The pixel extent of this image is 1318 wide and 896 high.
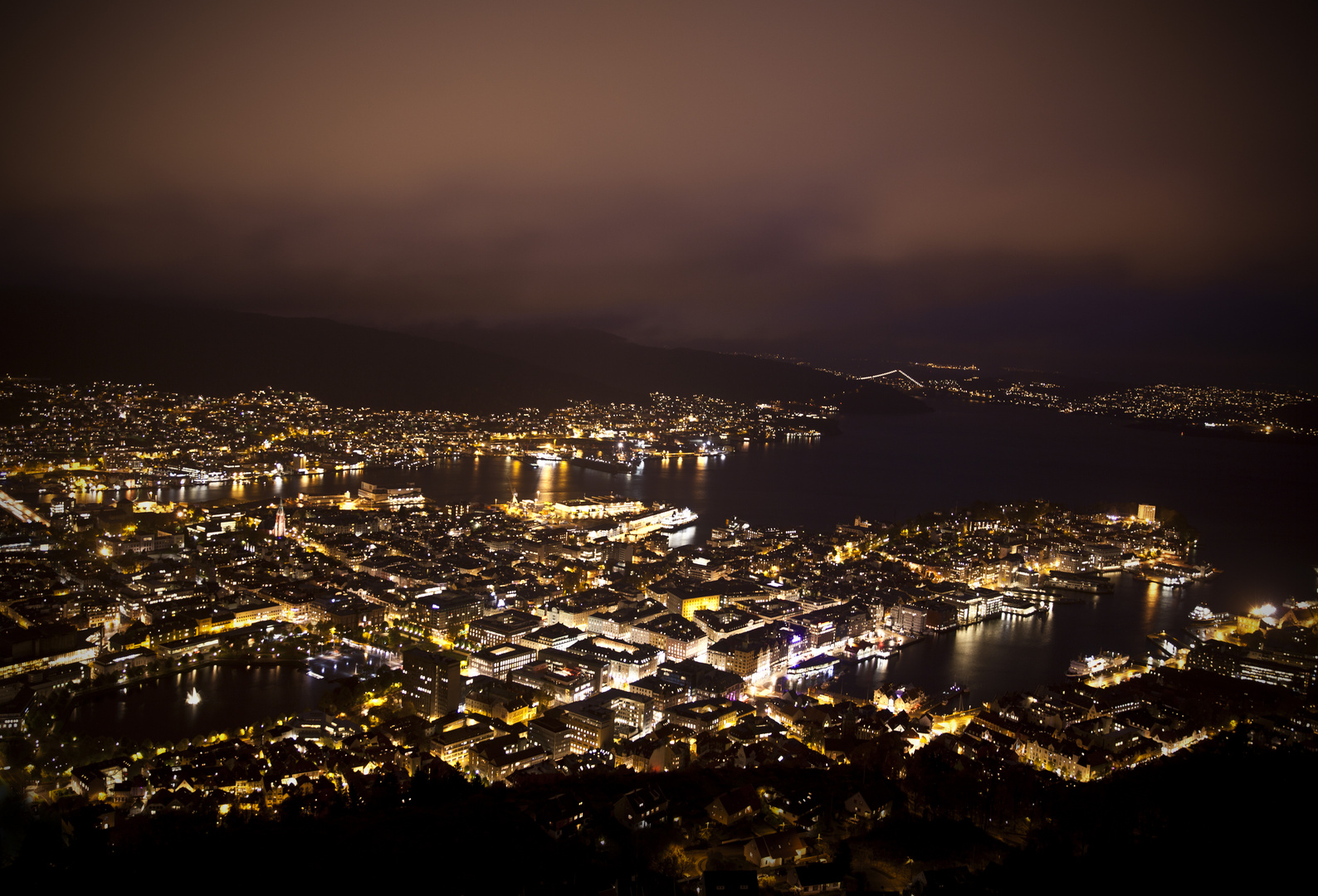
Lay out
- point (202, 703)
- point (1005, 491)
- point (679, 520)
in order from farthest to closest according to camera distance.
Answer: point (1005, 491)
point (679, 520)
point (202, 703)

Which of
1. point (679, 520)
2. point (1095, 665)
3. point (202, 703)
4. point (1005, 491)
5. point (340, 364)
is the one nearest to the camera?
point (202, 703)

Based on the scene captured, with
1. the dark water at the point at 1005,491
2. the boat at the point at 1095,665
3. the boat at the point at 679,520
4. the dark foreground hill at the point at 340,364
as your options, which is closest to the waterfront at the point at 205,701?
the dark water at the point at 1005,491

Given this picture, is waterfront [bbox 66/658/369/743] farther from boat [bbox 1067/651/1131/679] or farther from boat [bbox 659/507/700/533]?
boat [bbox 659/507/700/533]

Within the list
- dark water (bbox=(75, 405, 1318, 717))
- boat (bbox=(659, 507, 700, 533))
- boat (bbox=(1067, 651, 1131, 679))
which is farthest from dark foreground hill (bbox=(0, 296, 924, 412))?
boat (bbox=(1067, 651, 1131, 679))

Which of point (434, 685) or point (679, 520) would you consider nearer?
point (434, 685)

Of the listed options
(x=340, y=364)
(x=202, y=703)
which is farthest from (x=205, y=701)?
(x=340, y=364)

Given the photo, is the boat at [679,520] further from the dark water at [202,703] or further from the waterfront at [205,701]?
the dark water at [202,703]

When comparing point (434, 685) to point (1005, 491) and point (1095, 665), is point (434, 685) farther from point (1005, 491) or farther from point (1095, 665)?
point (1005, 491)
